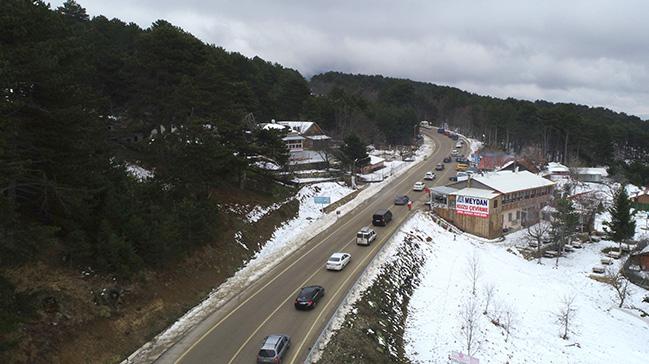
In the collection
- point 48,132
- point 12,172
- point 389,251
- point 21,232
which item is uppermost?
point 48,132

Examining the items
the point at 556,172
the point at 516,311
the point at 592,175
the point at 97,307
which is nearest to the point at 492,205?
the point at 516,311

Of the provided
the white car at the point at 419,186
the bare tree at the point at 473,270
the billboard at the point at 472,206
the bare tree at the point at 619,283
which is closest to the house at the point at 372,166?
the white car at the point at 419,186

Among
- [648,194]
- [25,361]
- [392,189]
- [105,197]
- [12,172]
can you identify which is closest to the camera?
[25,361]

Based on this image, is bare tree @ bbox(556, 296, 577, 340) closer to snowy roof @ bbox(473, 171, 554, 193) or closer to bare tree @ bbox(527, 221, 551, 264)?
bare tree @ bbox(527, 221, 551, 264)

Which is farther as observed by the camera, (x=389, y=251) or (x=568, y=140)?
(x=568, y=140)

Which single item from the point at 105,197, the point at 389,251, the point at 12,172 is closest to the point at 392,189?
the point at 389,251

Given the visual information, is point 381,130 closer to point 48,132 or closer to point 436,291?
point 436,291

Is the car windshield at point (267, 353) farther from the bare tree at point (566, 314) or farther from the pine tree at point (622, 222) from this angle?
the pine tree at point (622, 222)

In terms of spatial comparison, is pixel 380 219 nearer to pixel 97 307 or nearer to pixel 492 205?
pixel 492 205
